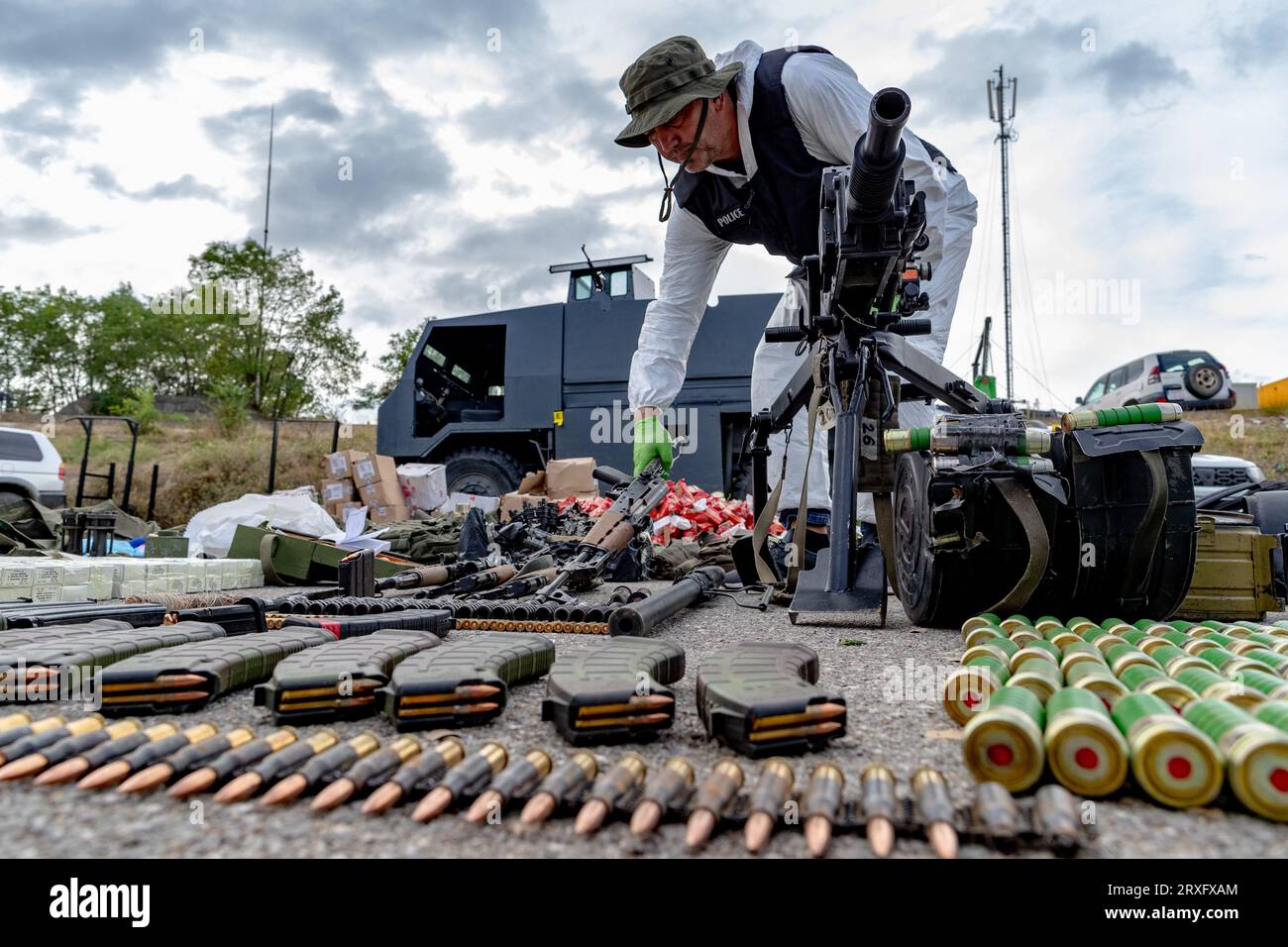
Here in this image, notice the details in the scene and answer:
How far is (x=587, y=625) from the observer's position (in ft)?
10.2

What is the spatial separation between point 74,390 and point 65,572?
32995 mm

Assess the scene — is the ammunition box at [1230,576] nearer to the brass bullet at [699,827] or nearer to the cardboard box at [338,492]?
the brass bullet at [699,827]

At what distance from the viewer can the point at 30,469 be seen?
32.1 ft

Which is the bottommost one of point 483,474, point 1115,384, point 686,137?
point 483,474

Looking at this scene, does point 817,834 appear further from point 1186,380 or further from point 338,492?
point 1186,380

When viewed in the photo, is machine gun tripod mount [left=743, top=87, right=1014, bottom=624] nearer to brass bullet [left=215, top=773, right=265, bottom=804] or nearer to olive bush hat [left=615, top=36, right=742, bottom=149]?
olive bush hat [left=615, top=36, right=742, bottom=149]

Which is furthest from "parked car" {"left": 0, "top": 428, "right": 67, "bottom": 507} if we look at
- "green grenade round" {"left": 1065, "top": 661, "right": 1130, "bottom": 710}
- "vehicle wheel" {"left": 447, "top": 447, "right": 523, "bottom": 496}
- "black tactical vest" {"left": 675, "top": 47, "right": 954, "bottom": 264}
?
"green grenade round" {"left": 1065, "top": 661, "right": 1130, "bottom": 710}

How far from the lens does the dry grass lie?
14.7 meters

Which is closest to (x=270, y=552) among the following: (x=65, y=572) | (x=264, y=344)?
(x=65, y=572)

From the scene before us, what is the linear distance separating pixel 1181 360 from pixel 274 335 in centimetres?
2443

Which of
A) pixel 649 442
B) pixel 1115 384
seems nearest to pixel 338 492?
pixel 649 442

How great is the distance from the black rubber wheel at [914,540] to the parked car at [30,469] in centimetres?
1009

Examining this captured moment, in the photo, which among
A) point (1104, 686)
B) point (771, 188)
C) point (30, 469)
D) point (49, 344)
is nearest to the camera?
point (1104, 686)

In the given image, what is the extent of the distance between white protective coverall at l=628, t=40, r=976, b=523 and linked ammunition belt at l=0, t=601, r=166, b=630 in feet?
8.39
